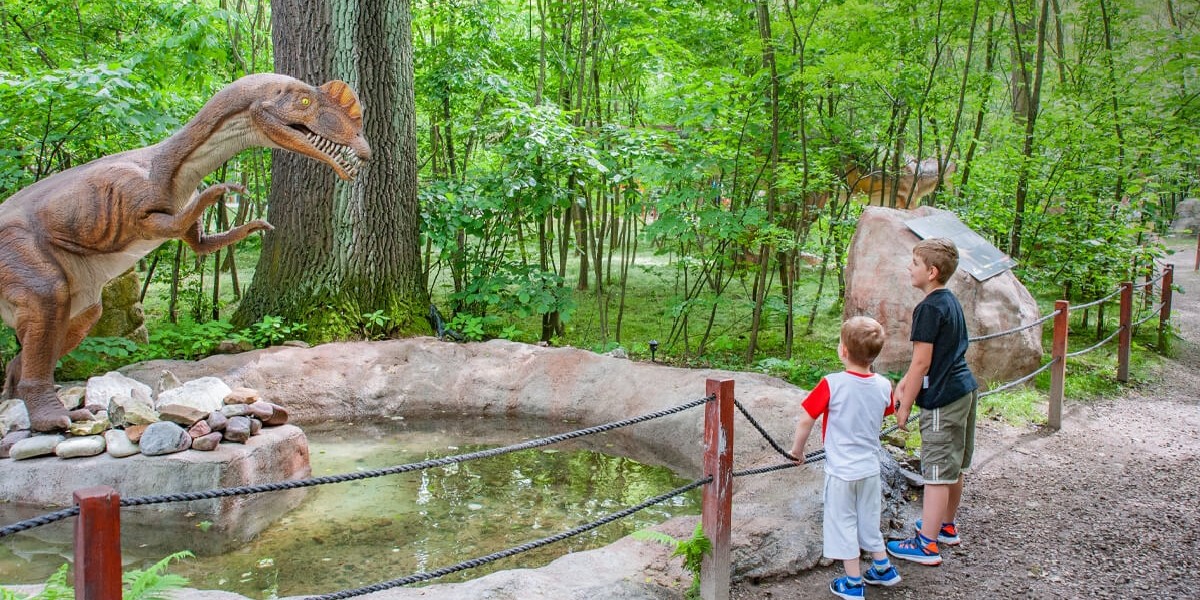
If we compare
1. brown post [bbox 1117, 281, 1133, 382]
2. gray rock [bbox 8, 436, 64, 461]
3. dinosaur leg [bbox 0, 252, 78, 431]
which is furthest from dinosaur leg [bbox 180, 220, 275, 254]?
brown post [bbox 1117, 281, 1133, 382]

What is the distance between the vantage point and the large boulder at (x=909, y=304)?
6.44 meters

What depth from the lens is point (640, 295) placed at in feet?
38.5

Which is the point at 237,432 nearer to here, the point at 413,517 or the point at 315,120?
the point at 413,517

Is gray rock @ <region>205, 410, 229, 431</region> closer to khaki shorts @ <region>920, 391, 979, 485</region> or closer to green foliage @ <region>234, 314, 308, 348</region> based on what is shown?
green foliage @ <region>234, 314, 308, 348</region>

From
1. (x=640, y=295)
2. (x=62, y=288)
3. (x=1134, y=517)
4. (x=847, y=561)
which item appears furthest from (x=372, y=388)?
(x=640, y=295)

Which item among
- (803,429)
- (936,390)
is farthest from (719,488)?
(936,390)

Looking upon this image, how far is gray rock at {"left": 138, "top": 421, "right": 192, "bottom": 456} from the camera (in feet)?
13.9

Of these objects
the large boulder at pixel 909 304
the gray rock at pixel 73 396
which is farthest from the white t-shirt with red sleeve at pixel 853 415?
the gray rock at pixel 73 396

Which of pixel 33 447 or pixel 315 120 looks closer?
pixel 315 120

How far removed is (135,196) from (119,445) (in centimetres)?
129

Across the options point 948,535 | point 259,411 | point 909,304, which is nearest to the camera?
point 948,535

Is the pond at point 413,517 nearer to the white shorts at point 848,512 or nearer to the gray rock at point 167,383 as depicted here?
the gray rock at point 167,383

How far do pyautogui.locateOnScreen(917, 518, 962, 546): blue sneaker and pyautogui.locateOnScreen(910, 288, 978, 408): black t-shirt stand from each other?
0.72 metres

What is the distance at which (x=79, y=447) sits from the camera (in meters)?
4.23
